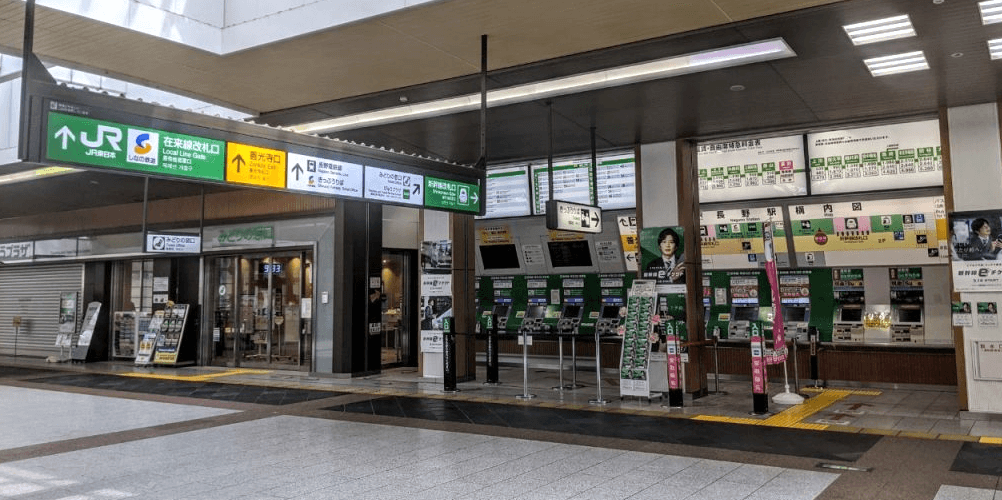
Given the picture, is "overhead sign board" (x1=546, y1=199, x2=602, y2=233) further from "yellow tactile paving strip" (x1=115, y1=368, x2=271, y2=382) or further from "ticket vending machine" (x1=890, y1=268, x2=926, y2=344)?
"yellow tactile paving strip" (x1=115, y1=368, x2=271, y2=382)

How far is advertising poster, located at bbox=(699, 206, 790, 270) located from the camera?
10.5m

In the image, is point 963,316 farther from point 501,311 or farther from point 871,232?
point 501,311

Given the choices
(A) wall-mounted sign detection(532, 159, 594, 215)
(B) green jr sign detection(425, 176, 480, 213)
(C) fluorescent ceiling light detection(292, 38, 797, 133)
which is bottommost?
(B) green jr sign detection(425, 176, 480, 213)

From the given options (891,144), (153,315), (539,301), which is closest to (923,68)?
(891,144)

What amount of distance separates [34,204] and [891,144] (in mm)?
16700

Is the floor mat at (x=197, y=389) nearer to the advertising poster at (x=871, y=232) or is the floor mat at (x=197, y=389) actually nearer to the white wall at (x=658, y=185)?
the white wall at (x=658, y=185)

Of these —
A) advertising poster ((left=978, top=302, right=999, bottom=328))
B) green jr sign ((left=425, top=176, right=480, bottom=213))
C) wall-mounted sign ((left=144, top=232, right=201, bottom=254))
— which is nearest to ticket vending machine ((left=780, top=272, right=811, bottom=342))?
advertising poster ((left=978, top=302, right=999, bottom=328))

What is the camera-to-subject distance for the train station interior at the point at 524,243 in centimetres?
504

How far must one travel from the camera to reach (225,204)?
1368 cm

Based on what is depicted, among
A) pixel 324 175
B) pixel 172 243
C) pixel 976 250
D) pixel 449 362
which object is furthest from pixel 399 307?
pixel 976 250

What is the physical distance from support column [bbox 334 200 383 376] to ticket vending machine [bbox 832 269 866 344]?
7.40m

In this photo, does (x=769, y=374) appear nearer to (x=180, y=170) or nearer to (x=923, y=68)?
(x=923, y=68)

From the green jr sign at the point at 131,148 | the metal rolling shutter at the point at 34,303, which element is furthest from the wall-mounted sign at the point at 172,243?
the green jr sign at the point at 131,148

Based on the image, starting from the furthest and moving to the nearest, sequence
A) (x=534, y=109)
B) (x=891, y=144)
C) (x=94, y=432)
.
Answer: (x=891, y=144) → (x=534, y=109) → (x=94, y=432)
